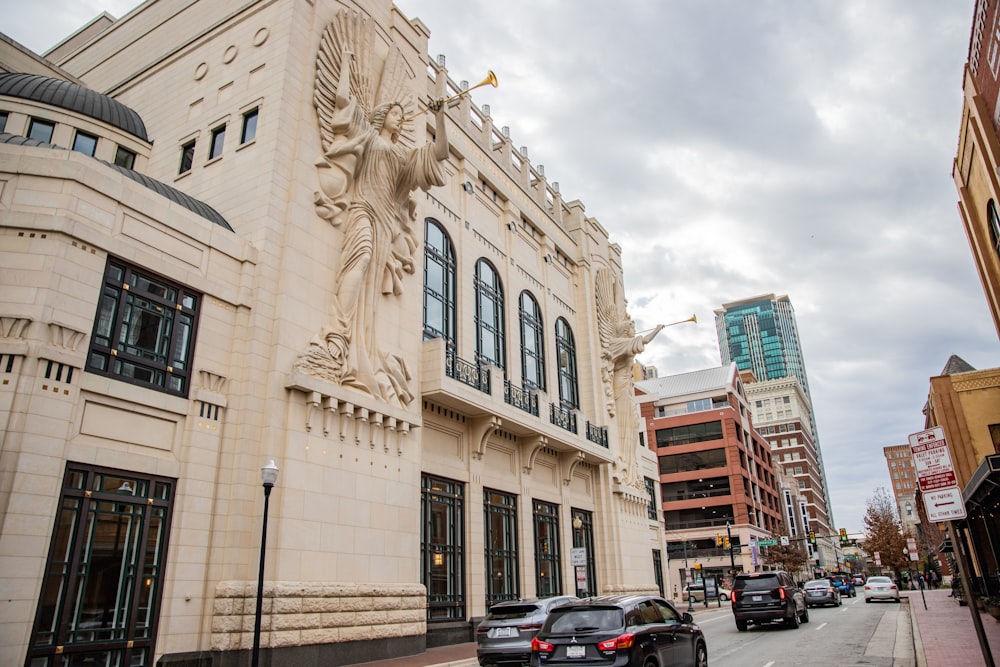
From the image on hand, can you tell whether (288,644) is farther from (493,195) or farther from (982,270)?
(982,270)

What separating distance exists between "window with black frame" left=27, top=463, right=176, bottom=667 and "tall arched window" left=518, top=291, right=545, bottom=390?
18498 mm

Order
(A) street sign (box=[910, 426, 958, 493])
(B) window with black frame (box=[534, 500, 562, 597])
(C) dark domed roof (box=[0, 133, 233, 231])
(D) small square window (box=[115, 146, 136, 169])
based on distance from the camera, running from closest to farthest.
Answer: (A) street sign (box=[910, 426, 958, 493])
(C) dark domed roof (box=[0, 133, 233, 231])
(D) small square window (box=[115, 146, 136, 169])
(B) window with black frame (box=[534, 500, 562, 597])

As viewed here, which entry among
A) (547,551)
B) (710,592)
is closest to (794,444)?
(710,592)

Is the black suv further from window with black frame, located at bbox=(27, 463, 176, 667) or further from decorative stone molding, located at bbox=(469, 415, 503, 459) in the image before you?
window with black frame, located at bbox=(27, 463, 176, 667)

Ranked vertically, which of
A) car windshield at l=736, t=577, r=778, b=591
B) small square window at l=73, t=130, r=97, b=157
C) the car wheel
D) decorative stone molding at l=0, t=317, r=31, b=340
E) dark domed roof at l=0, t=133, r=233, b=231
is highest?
small square window at l=73, t=130, r=97, b=157

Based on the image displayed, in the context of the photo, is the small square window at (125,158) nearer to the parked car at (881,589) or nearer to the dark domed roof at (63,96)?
the dark domed roof at (63,96)

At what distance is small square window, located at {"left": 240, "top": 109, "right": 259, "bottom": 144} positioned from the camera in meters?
19.7

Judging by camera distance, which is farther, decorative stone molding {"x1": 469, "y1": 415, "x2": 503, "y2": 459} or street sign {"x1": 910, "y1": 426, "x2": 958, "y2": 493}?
decorative stone molding {"x1": 469, "y1": 415, "x2": 503, "y2": 459}

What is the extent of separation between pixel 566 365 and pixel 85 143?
907 inches

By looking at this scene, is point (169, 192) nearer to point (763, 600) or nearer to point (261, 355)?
point (261, 355)

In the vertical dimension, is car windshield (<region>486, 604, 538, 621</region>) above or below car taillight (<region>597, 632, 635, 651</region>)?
above

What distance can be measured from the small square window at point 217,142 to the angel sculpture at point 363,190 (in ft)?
10.8

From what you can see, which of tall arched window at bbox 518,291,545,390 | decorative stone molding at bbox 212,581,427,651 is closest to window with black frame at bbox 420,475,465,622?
decorative stone molding at bbox 212,581,427,651

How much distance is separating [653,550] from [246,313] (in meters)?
31.5
